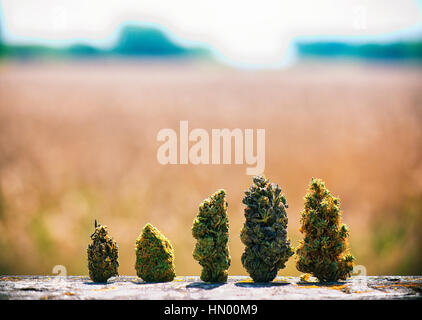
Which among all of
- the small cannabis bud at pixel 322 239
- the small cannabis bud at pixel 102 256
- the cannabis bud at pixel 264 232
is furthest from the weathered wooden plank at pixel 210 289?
the cannabis bud at pixel 264 232

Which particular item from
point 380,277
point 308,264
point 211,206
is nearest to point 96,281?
point 211,206

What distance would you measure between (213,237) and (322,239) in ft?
10.3

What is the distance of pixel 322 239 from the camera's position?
48.2 ft

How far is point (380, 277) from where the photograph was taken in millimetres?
16250

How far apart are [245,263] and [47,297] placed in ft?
17.8

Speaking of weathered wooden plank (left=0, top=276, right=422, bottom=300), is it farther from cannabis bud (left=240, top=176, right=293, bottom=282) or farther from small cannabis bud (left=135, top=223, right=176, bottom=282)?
cannabis bud (left=240, top=176, right=293, bottom=282)

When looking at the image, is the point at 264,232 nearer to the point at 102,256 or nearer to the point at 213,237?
the point at 213,237

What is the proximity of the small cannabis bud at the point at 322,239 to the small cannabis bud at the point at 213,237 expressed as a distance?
7.38 feet

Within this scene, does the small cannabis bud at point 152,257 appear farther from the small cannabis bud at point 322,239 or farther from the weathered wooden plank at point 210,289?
the small cannabis bud at point 322,239

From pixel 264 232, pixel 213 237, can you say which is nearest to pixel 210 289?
pixel 213 237

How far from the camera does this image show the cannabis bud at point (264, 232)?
47.1 feet
